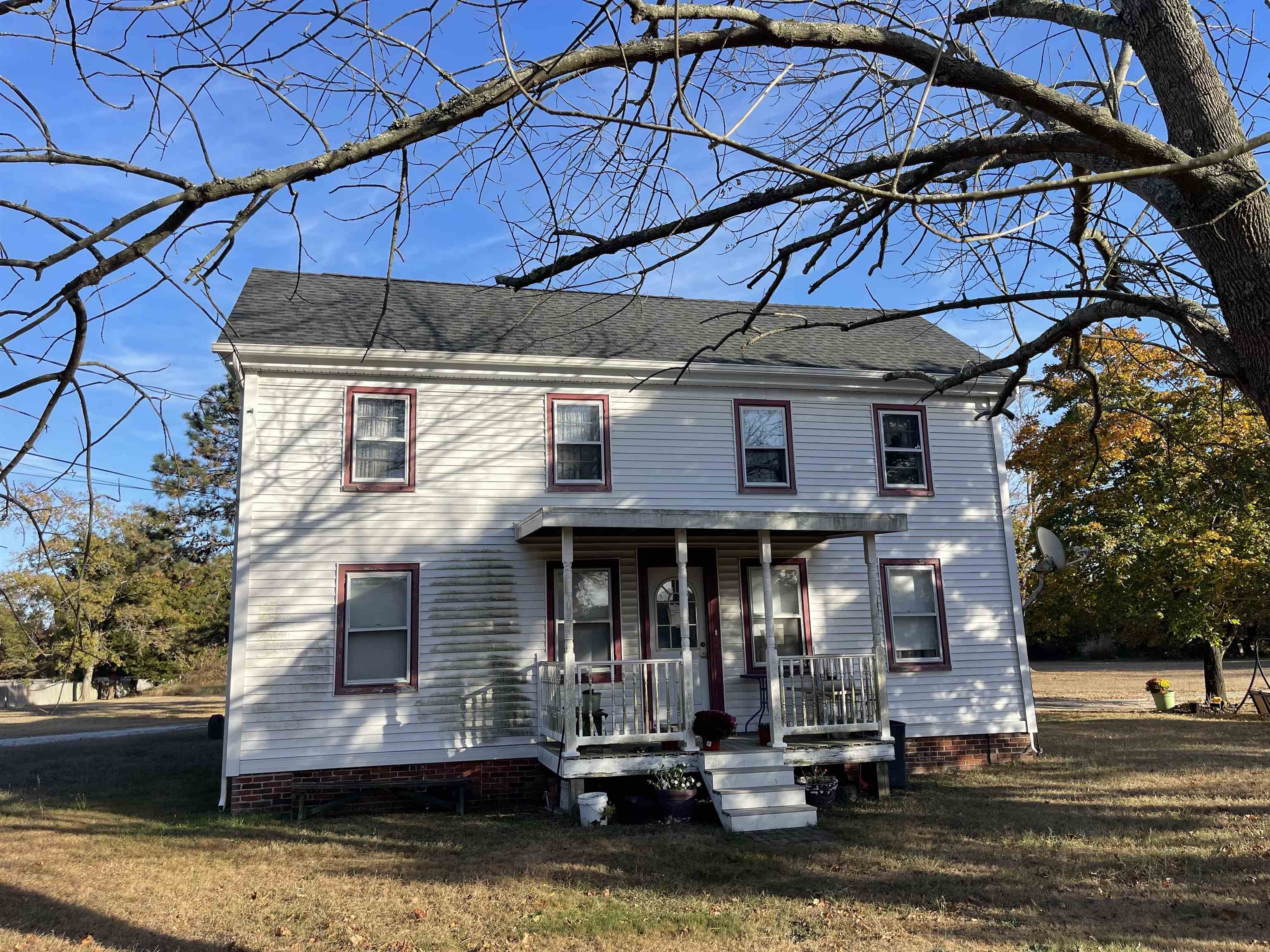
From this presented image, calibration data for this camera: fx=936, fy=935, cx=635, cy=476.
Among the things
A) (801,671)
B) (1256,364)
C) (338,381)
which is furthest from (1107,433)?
(1256,364)

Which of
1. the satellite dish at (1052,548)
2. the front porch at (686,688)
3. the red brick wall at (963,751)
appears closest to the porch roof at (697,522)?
the front porch at (686,688)

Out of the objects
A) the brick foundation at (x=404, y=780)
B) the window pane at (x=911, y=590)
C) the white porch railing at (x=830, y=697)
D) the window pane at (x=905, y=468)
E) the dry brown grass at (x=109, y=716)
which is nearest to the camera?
the brick foundation at (x=404, y=780)

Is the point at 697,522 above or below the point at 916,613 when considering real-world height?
above

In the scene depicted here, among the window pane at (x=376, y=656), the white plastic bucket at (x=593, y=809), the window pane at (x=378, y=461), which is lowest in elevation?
the white plastic bucket at (x=593, y=809)

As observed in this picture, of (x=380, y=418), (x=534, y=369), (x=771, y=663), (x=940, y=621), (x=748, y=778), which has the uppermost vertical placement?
(x=534, y=369)

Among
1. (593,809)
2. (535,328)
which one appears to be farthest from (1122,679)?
(593,809)

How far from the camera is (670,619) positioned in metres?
12.7

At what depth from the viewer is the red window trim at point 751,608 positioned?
1259 centimetres

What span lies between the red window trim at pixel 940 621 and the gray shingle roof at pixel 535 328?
2862 mm

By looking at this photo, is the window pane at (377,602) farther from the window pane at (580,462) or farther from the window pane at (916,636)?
the window pane at (916,636)

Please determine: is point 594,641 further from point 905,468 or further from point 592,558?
point 905,468

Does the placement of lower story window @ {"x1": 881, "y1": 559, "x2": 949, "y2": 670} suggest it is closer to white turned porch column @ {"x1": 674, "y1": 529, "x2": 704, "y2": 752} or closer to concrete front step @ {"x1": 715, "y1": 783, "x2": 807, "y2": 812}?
concrete front step @ {"x1": 715, "y1": 783, "x2": 807, "y2": 812}

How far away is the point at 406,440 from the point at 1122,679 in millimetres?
30381

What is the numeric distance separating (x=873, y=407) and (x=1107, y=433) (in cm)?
821
